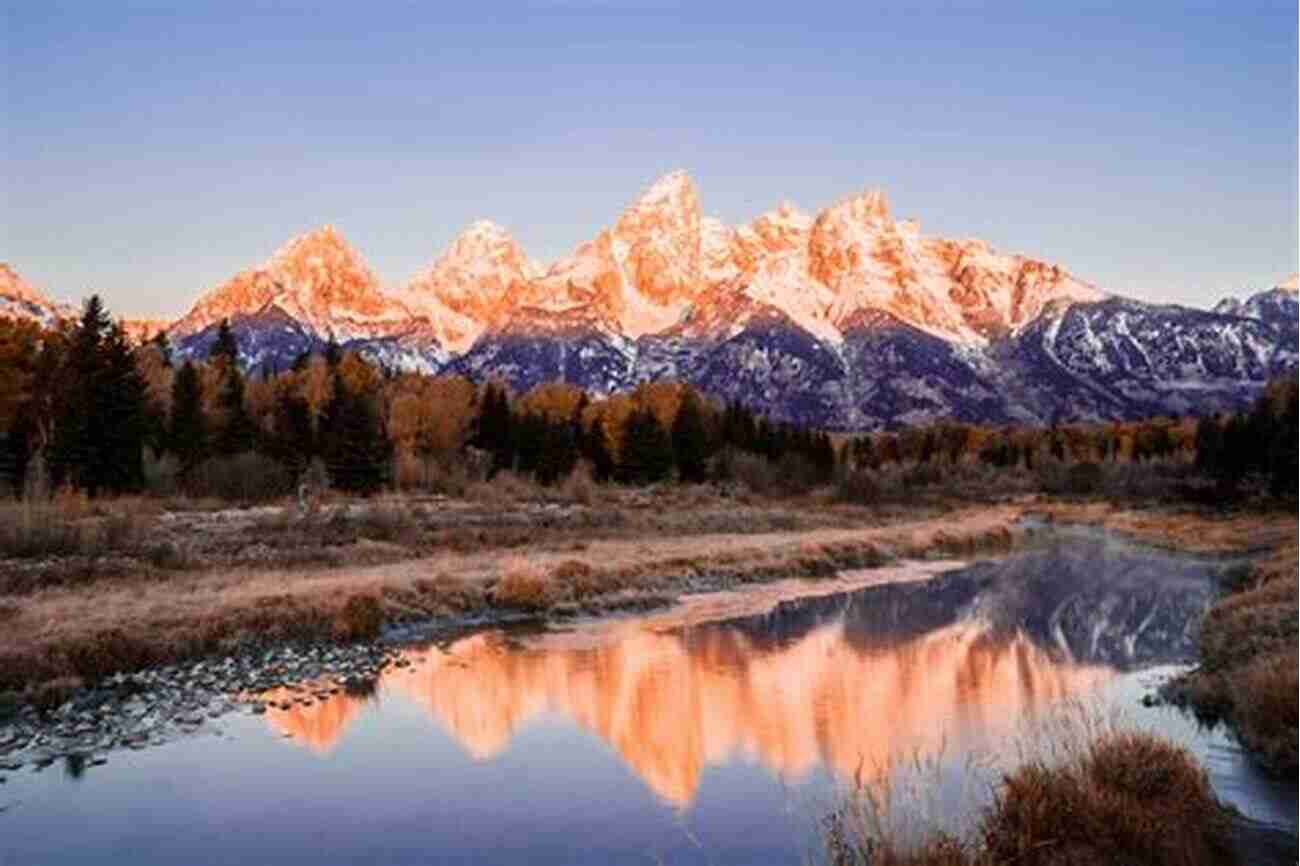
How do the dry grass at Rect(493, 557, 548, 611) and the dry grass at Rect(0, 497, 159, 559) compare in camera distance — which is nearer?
the dry grass at Rect(493, 557, 548, 611)

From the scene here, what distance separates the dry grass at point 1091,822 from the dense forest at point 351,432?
4364 cm

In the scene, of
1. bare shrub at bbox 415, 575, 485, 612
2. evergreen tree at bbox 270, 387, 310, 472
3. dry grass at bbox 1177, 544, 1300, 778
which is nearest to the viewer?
dry grass at bbox 1177, 544, 1300, 778

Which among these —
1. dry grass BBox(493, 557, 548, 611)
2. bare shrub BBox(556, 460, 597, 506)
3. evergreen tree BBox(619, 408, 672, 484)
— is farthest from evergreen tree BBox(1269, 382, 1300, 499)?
dry grass BBox(493, 557, 548, 611)

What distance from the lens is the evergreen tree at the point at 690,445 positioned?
112062 mm

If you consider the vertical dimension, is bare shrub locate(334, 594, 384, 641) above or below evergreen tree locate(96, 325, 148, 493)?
below

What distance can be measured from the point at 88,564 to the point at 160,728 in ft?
54.4

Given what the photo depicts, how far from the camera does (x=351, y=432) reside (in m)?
80.2

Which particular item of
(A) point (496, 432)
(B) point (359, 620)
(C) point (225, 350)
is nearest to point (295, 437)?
(A) point (496, 432)

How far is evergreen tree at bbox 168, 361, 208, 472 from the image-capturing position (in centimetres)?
7581

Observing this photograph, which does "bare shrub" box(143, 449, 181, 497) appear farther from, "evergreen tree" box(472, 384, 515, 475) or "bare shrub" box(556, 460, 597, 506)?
"evergreen tree" box(472, 384, 515, 475)

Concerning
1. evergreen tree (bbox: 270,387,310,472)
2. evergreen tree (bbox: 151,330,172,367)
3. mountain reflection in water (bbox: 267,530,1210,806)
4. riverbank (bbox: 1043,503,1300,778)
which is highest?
evergreen tree (bbox: 151,330,172,367)

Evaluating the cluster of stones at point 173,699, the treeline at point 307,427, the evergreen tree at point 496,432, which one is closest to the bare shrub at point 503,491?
the treeline at point 307,427

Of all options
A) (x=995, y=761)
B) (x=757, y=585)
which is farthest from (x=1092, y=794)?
(x=757, y=585)

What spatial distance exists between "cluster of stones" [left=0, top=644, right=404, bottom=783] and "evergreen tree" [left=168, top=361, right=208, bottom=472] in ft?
164
